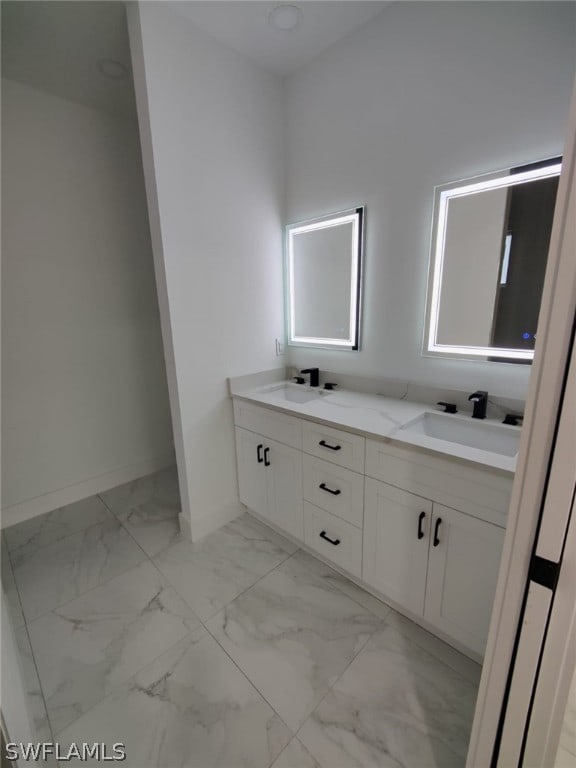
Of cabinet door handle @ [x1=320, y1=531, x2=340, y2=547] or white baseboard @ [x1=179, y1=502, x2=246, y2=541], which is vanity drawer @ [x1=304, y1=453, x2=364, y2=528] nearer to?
cabinet door handle @ [x1=320, y1=531, x2=340, y2=547]

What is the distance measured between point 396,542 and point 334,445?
494 mm

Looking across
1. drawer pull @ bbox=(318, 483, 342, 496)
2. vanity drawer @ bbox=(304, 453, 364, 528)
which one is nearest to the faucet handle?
vanity drawer @ bbox=(304, 453, 364, 528)

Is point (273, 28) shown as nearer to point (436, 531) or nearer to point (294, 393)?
point (294, 393)

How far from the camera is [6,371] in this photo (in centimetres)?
215

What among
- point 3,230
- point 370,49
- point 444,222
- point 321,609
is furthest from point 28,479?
point 370,49

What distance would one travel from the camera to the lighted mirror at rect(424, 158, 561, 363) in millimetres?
1367

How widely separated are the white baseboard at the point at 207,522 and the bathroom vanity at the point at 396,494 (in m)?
0.30

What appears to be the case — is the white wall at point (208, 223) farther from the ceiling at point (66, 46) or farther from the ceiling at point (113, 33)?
the ceiling at point (66, 46)

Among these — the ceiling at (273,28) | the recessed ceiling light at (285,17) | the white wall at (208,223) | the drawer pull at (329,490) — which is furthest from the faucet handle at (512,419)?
the recessed ceiling light at (285,17)

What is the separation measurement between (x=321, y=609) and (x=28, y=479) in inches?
86.2

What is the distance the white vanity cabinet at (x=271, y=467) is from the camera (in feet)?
5.89

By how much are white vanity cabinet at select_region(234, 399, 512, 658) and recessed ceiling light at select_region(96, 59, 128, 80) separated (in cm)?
208

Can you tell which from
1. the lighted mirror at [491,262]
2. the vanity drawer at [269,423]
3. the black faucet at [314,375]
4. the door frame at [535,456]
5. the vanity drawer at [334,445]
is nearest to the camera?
the door frame at [535,456]

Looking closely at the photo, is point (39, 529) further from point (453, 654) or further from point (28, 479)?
point (453, 654)
